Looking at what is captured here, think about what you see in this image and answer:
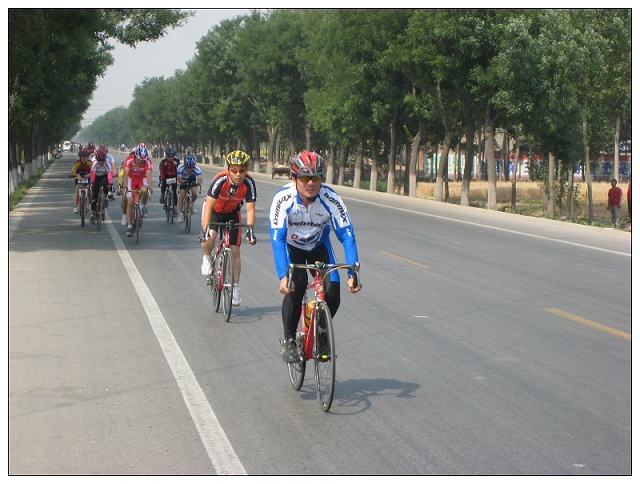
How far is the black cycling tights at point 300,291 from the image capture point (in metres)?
7.54

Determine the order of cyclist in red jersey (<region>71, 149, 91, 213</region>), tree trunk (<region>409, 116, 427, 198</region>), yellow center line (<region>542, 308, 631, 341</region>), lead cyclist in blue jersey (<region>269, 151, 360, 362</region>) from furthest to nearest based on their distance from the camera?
tree trunk (<region>409, 116, 427, 198</region>) → cyclist in red jersey (<region>71, 149, 91, 213</region>) → yellow center line (<region>542, 308, 631, 341</region>) → lead cyclist in blue jersey (<region>269, 151, 360, 362</region>)

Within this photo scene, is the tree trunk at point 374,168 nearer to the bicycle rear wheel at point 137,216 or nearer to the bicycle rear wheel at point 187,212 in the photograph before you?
the bicycle rear wheel at point 187,212

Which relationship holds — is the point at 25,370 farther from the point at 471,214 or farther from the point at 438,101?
the point at 438,101

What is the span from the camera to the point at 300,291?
7770 mm

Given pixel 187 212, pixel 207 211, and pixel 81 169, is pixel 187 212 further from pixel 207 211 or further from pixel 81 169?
pixel 207 211

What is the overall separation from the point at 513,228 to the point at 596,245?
5229mm

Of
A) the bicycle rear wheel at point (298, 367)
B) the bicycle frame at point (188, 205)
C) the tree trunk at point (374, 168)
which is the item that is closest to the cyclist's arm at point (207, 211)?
the bicycle rear wheel at point (298, 367)

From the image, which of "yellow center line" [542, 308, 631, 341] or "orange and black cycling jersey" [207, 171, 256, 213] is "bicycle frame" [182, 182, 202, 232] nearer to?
"orange and black cycling jersey" [207, 171, 256, 213]

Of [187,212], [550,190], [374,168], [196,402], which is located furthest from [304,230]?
[374,168]

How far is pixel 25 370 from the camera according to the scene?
8617mm

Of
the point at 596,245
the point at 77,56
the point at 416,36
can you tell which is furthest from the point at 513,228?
the point at 77,56

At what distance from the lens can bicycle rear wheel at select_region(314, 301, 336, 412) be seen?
7.23 m

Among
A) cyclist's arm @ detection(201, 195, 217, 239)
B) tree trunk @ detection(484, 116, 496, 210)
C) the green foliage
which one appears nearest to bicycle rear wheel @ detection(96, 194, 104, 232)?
the green foliage

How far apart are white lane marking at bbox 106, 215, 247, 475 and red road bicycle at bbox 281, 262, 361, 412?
796mm
